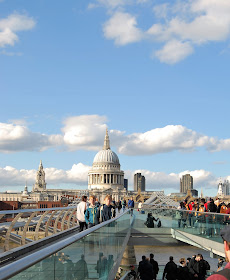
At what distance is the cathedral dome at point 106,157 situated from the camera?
182000 mm

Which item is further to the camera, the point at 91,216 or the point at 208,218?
the point at 208,218

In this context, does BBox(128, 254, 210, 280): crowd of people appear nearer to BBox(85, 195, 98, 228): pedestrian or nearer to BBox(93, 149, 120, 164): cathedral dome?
BBox(85, 195, 98, 228): pedestrian

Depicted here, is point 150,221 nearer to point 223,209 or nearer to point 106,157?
point 223,209

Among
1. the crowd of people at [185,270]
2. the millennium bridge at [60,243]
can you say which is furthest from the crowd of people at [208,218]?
the crowd of people at [185,270]

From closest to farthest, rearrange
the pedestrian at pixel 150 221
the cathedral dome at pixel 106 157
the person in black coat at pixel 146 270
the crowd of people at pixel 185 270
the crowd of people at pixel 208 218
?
the crowd of people at pixel 185 270 < the person in black coat at pixel 146 270 < the crowd of people at pixel 208 218 < the pedestrian at pixel 150 221 < the cathedral dome at pixel 106 157

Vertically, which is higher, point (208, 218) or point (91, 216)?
point (91, 216)

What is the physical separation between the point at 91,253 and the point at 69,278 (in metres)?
1.77

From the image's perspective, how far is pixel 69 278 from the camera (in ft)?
15.2

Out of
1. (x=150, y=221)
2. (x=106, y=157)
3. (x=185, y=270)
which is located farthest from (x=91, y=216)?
(x=106, y=157)

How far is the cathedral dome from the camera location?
18200 cm

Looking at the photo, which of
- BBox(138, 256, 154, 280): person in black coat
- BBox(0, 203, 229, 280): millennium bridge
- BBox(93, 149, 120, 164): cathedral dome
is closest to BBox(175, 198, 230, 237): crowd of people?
BBox(0, 203, 229, 280): millennium bridge

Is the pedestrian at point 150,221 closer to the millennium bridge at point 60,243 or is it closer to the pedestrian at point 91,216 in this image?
the millennium bridge at point 60,243

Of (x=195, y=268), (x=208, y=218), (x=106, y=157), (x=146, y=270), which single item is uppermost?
(x=106, y=157)

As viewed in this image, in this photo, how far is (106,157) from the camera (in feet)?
600
